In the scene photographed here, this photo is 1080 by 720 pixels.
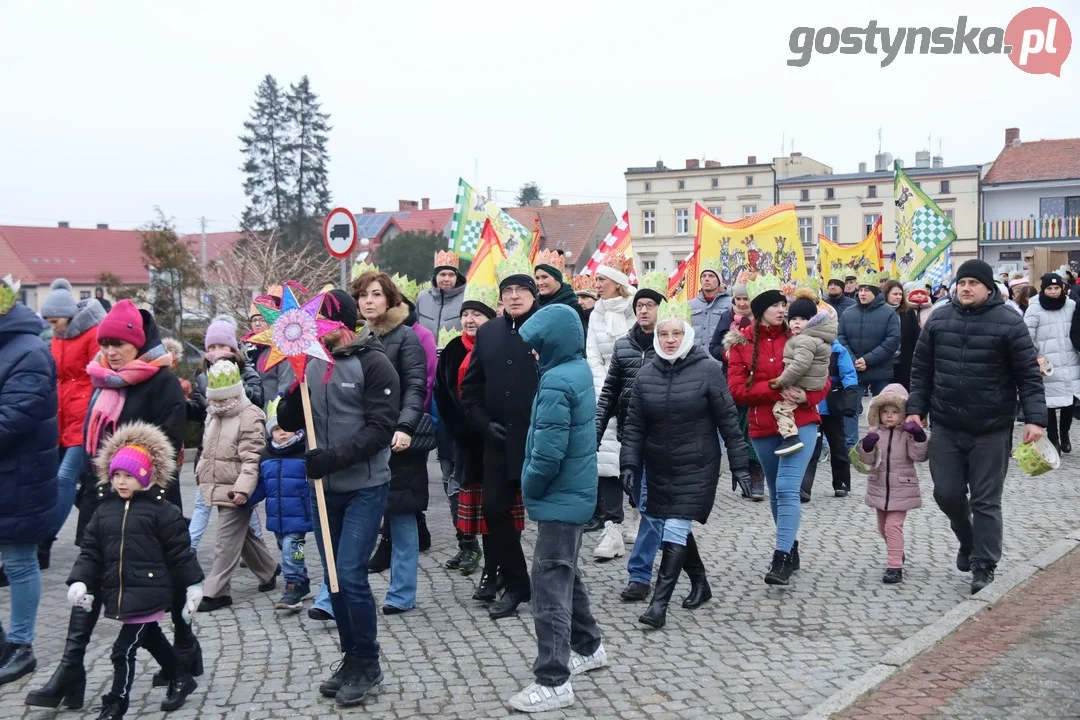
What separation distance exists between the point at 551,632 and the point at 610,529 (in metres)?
3.20

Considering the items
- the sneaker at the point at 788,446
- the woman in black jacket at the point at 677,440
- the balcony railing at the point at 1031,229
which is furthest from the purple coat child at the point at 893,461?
the balcony railing at the point at 1031,229

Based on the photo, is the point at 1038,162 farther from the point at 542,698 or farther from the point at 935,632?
the point at 542,698

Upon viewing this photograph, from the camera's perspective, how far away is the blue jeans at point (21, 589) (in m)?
6.00

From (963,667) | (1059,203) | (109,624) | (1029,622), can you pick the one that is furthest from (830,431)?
(1059,203)

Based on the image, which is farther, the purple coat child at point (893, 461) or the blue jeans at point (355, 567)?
the purple coat child at point (893, 461)

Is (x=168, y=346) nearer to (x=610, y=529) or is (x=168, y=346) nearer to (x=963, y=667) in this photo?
(x=610, y=529)

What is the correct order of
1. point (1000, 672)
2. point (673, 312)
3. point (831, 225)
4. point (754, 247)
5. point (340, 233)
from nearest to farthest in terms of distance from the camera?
point (1000, 672) < point (673, 312) < point (340, 233) < point (754, 247) < point (831, 225)

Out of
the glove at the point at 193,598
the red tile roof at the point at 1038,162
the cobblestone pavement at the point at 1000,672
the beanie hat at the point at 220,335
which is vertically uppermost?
the red tile roof at the point at 1038,162

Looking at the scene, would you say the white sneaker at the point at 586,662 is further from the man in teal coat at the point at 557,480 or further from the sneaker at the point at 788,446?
the sneaker at the point at 788,446

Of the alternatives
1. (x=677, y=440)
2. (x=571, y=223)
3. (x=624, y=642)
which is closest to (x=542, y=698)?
(x=624, y=642)

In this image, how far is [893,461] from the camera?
7.73 metres

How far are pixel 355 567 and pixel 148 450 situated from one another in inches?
45.1

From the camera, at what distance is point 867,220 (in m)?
71.9

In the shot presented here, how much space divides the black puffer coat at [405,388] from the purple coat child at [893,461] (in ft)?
10.1
